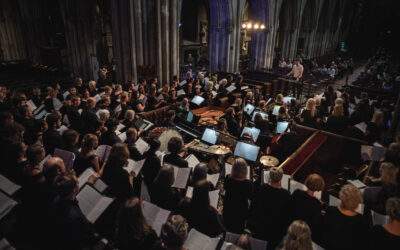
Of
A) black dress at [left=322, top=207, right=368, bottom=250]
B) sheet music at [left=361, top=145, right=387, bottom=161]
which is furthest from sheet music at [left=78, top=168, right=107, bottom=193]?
sheet music at [left=361, top=145, right=387, bottom=161]

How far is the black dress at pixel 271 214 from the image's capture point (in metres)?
3.42

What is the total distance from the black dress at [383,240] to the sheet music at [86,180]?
349cm

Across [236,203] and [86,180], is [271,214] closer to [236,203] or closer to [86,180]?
[236,203]

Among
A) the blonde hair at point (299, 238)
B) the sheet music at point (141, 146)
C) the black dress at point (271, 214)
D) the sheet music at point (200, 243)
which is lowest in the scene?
the black dress at point (271, 214)

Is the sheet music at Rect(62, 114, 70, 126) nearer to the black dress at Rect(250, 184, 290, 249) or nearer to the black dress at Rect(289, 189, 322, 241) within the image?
the black dress at Rect(250, 184, 290, 249)

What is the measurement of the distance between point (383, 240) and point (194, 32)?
79.4 ft

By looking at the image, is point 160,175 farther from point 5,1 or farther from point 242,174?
point 5,1

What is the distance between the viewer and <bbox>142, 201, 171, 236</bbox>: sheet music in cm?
298

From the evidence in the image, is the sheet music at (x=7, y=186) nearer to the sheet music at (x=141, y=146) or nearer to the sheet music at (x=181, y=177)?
the sheet music at (x=141, y=146)

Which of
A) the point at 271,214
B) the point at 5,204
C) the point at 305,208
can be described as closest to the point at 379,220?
the point at 305,208

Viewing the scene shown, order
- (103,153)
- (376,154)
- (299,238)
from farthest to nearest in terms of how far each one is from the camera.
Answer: (376,154)
(103,153)
(299,238)

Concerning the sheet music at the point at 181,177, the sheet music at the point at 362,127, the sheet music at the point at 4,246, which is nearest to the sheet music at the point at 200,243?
the sheet music at the point at 181,177

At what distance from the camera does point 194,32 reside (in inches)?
968

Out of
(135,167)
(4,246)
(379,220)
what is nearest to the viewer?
(4,246)
